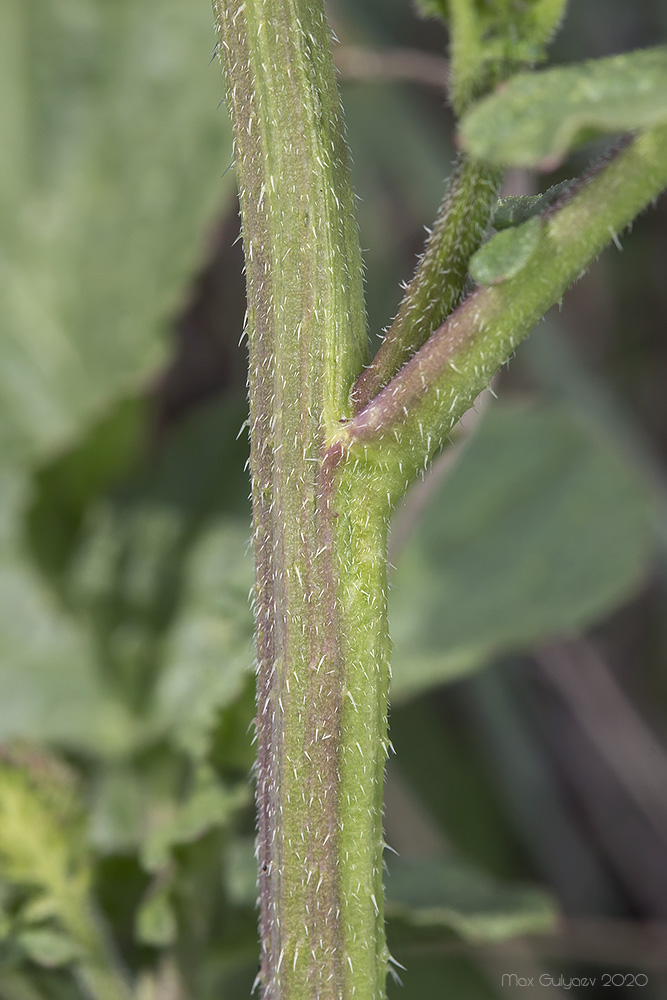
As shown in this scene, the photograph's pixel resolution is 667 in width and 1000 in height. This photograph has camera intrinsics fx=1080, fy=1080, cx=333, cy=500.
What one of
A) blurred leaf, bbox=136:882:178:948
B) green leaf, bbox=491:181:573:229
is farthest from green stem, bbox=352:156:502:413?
blurred leaf, bbox=136:882:178:948

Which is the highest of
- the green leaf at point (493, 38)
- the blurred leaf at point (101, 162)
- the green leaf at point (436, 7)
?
the blurred leaf at point (101, 162)

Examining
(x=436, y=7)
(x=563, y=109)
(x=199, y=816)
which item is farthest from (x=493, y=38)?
(x=199, y=816)

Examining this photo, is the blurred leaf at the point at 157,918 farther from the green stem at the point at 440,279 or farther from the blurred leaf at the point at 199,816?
the green stem at the point at 440,279

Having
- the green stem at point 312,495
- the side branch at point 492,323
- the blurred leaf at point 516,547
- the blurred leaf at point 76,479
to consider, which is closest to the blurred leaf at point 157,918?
the green stem at point 312,495

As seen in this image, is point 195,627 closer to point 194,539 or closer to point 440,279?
point 194,539

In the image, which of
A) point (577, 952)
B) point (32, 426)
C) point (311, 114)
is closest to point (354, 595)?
point (311, 114)

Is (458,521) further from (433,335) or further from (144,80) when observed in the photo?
(433,335)
